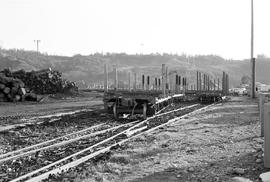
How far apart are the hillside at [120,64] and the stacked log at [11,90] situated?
6109cm

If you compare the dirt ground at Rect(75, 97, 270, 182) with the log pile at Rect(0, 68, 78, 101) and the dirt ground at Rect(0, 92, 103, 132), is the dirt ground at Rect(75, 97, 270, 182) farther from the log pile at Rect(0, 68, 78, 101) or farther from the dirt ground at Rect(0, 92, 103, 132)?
the log pile at Rect(0, 68, 78, 101)

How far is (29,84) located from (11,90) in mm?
5135

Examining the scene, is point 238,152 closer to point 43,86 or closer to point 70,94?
point 43,86

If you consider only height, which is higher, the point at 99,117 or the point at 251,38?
the point at 251,38

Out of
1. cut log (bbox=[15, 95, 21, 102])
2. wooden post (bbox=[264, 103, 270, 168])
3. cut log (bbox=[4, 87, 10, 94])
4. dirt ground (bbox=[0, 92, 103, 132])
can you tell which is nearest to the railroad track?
wooden post (bbox=[264, 103, 270, 168])

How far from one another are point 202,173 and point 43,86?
3022cm

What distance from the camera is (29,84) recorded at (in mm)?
34438

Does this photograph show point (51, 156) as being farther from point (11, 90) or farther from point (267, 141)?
point (11, 90)

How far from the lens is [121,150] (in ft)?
29.5

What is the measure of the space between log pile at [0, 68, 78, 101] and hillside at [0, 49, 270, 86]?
53272 millimetres

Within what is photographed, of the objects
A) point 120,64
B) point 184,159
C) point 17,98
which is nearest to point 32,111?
point 17,98

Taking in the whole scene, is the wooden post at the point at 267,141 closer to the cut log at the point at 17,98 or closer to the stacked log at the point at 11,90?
the stacked log at the point at 11,90

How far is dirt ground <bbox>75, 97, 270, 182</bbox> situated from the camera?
21.7ft

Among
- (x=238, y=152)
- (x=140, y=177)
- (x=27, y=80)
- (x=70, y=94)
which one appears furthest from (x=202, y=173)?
(x=70, y=94)
